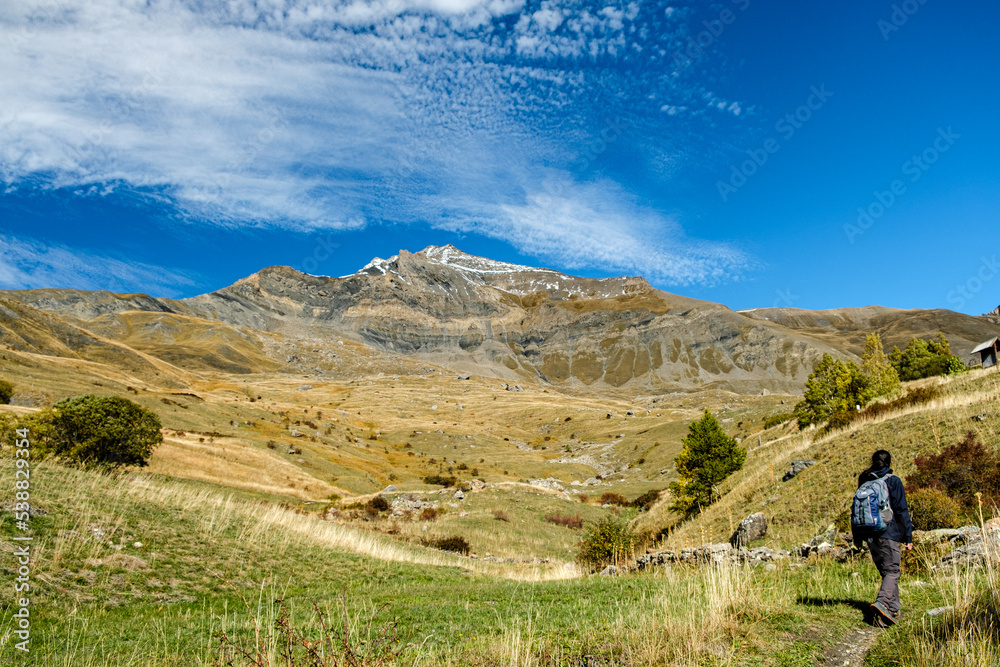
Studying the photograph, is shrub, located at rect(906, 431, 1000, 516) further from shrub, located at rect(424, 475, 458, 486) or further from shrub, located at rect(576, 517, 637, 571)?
shrub, located at rect(424, 475, 458, 486)

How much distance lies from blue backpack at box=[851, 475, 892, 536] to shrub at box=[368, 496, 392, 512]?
29.4 meters

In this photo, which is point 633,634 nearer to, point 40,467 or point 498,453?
point 40,467

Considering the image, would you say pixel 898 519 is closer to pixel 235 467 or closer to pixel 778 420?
pixel 235 467

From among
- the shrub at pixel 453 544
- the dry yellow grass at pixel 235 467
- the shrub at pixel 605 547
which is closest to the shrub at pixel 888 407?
the shrub at pixel 605 547

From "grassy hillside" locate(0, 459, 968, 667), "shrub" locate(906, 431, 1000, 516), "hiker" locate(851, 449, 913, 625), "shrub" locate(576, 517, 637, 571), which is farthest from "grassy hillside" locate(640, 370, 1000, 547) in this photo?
"hiker" locate(851, 449, 913, 625)

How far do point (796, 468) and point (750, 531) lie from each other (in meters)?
6.52

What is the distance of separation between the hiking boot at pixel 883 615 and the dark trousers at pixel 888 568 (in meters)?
0.05

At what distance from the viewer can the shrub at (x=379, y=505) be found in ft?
107

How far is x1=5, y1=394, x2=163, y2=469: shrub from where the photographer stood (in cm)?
2453

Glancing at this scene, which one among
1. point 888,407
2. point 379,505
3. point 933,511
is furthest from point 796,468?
point 379,505

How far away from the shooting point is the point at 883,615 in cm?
620

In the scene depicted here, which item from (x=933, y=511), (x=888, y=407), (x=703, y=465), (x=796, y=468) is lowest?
(x=933, y=511)

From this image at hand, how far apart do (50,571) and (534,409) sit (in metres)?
115

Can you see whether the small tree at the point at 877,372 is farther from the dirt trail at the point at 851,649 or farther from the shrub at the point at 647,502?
the dirt trail at the point at 851,649
